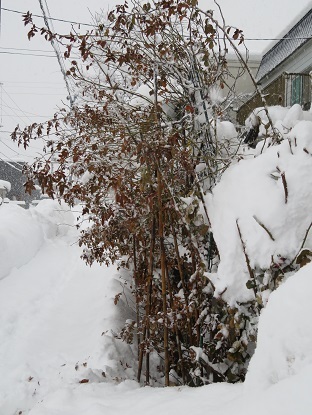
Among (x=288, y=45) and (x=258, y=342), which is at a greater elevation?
(x=288, y=45)

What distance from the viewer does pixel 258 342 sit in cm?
158

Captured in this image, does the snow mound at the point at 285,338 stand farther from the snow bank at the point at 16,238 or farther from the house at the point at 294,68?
the house at the point at 294,68

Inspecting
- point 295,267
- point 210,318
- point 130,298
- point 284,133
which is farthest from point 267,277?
point 130,298

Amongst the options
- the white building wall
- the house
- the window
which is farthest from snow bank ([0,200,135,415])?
the white building wall

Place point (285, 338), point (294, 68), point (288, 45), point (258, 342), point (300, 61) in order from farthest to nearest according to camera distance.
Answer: point (288, 45) < point (294, 68) < point (300, 61) < point (258, 342) < point (285, 338)

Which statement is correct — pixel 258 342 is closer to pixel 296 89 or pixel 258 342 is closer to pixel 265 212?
pixel 265 212

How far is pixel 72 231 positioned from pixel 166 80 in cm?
1267

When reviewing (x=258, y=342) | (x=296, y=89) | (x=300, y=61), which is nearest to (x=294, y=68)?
(x=300, y=61)

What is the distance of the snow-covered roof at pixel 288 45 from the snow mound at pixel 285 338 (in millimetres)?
9347

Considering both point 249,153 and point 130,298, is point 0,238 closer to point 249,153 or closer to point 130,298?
point 130,298

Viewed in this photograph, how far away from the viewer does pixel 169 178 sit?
3074 mm

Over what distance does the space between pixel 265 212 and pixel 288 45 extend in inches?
408

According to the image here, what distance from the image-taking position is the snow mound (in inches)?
52.7

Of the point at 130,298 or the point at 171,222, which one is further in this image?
the point at 130,298
